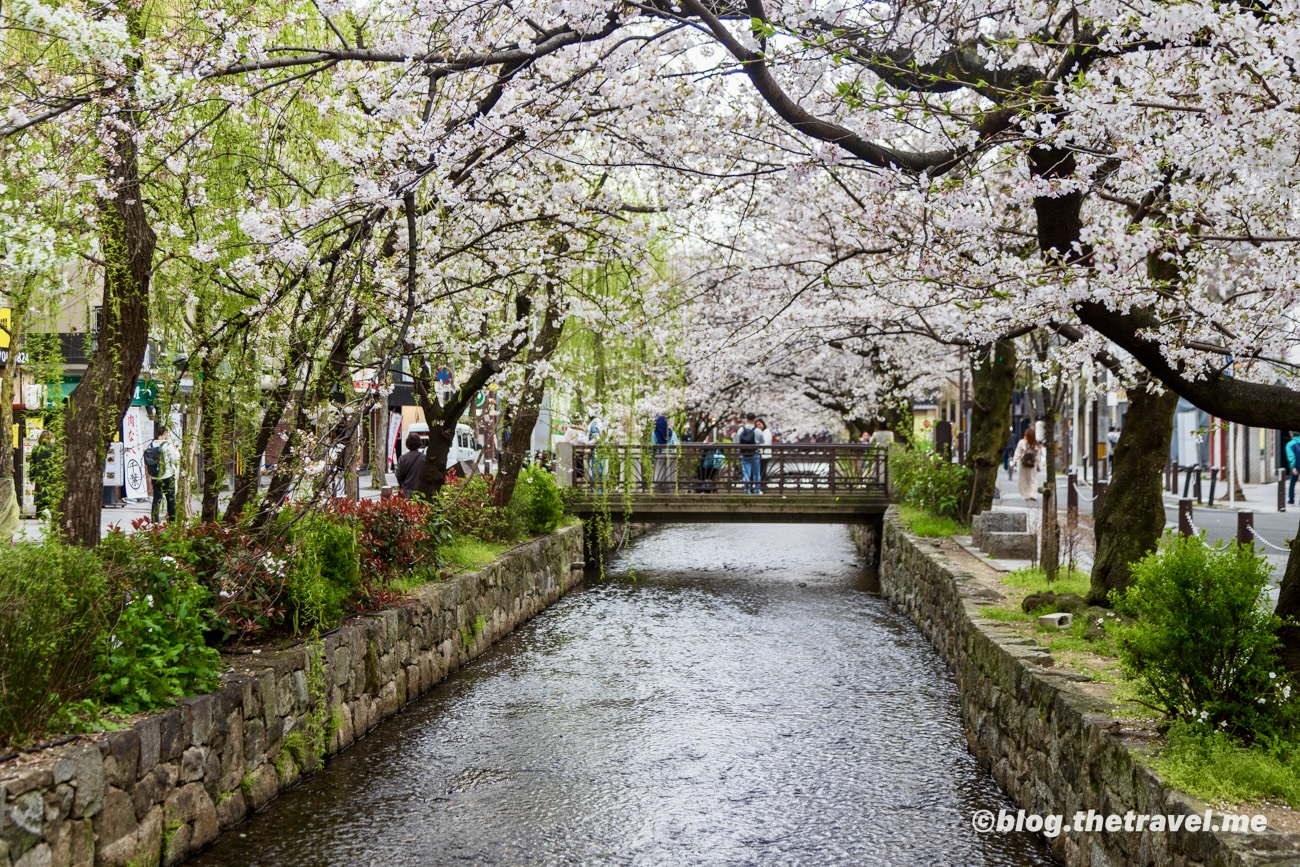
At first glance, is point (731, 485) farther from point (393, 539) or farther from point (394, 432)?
point (394, 432)

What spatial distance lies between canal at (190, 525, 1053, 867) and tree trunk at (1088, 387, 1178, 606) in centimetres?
176

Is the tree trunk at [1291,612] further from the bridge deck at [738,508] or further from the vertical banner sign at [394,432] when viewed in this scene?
the vertical banner sign at [394,432]

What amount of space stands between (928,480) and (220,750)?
15.3 metres

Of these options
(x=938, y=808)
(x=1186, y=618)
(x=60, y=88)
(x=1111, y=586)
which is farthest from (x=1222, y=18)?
(x=60, y=88)

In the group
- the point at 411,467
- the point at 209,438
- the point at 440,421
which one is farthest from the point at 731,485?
the point at 209,438

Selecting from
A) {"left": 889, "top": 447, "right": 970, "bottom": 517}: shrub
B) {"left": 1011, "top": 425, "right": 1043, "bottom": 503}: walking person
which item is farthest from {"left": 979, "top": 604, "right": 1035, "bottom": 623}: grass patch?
{"left": 1011, "top": 425, "right": 1043, "bottom": 503}: walking person

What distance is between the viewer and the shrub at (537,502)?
17.8 metres

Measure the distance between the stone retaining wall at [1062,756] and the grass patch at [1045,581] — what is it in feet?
1.62

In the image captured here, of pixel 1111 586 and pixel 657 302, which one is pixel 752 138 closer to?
pixel 1111 586

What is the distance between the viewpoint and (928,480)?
19984mm

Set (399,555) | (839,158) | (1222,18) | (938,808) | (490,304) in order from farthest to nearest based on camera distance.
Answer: (490,304) < (399,555) < (839,158) < (938,808) < (1222,18)

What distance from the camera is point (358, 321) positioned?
391 inches

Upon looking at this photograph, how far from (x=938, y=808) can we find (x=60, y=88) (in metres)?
7.16

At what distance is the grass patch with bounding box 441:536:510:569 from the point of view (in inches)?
524
